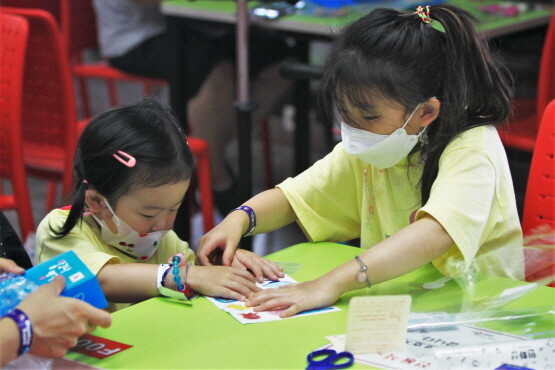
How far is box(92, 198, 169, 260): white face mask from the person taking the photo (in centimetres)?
149

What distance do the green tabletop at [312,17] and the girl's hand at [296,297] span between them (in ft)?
5.28

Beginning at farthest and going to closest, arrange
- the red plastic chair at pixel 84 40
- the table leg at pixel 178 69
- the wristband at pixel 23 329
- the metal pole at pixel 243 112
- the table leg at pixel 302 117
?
the red plastic chair at pixel 84 40 → the table leg at pixel 302 117 → the table leg at pixel 178 69 → the metal pole at pixel 243 112 → the wristband at pixel 23 329

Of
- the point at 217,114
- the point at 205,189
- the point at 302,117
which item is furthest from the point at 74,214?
the point at 302,117

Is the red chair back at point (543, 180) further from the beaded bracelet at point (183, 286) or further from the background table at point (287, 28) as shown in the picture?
the background table at point (287, 28)

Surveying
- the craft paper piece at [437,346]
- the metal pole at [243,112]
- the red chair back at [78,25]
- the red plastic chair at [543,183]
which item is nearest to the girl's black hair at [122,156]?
the craft paper piece at [437,346]

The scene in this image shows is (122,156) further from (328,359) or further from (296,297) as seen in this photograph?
(328,359)

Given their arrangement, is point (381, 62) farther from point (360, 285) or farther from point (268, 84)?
point (268, 84)

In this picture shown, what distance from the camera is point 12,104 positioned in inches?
89.7

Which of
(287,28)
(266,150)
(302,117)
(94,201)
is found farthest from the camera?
(266,150)

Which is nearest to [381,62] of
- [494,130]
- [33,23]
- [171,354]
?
[494,130]

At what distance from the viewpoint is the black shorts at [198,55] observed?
337 cm

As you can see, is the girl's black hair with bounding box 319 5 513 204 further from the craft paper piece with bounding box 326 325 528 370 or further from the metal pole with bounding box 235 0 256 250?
the metal pole with bounding box 235 0 256 250

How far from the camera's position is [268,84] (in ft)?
12.1

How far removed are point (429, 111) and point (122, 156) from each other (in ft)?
1.83
